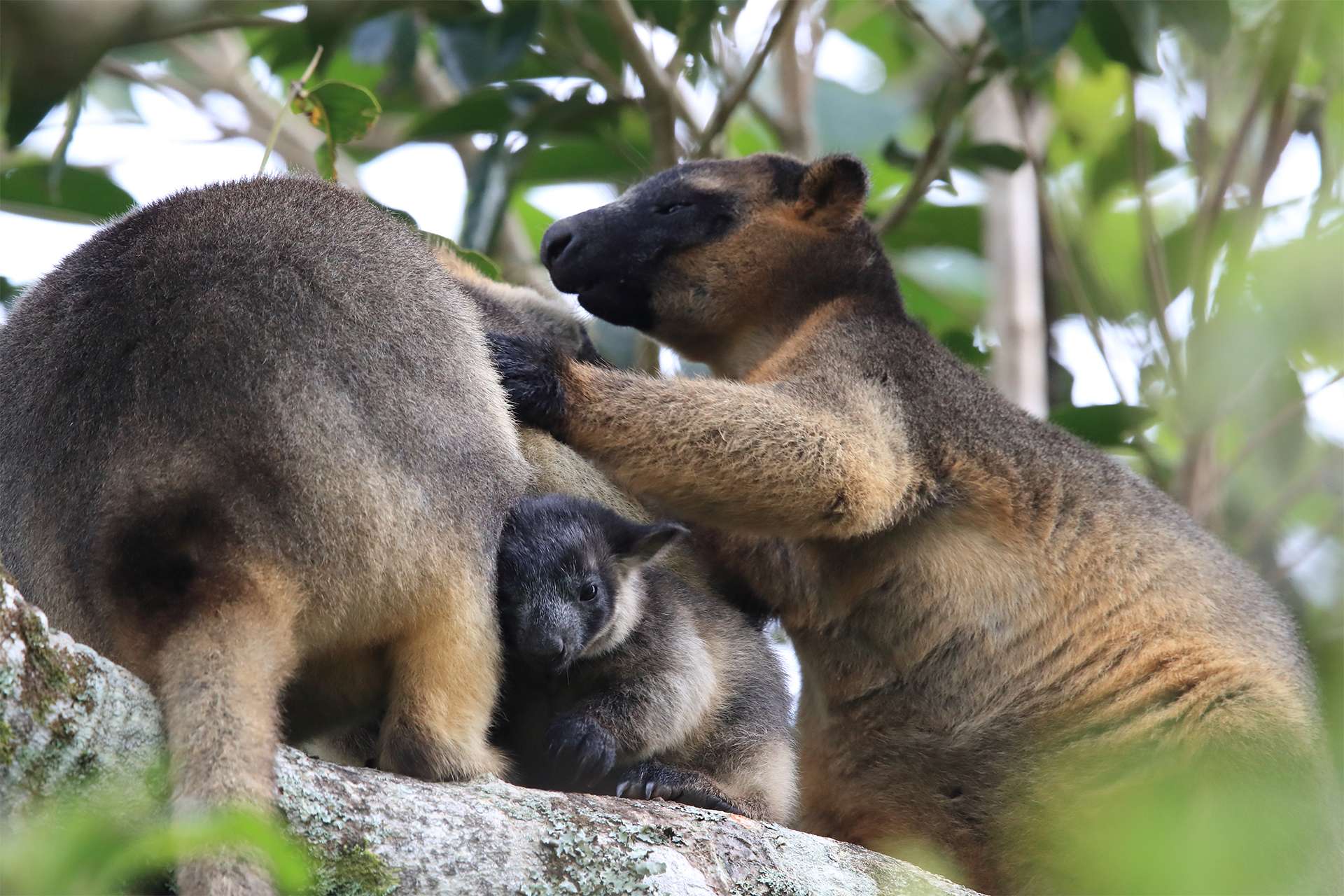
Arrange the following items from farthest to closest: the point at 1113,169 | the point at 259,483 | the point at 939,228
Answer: the point at 1113,169 → the point at 939,228 → the point at 259,483

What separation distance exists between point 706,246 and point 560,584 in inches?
122

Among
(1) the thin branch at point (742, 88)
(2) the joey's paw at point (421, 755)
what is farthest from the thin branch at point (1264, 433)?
(2) the joey's paw at point (421, 755)

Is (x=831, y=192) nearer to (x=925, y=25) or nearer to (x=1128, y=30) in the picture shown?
(x=925, y=25)

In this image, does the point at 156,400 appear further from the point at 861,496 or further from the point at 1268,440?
the point at 1268,440

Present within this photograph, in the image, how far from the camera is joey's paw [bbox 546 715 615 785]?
5398mm

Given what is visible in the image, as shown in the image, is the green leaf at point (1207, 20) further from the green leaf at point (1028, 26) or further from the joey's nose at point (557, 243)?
the joey's nose at point (557, 243)

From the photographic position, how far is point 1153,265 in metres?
10.4

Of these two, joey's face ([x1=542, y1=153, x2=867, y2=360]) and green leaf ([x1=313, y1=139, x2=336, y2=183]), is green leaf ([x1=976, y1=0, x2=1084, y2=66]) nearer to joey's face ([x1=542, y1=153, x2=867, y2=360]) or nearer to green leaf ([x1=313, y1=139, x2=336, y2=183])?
joey's face ([x1=542, y1=153, x2=867, y2=360])

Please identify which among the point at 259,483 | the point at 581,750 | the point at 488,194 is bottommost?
the point at 581,750

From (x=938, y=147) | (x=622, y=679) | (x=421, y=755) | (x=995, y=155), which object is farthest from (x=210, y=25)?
(x=995, y=155)

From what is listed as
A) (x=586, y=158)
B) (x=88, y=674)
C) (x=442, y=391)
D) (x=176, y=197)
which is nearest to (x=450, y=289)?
(x=442, y=391)

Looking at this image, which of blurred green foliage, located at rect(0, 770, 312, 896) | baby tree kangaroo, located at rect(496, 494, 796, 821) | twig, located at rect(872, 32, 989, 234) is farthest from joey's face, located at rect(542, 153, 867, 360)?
blurred green foliage, located at rect(0, 770, 312, 896)

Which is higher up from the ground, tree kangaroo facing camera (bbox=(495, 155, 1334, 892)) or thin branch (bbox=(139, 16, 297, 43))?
thin branch (bbox=(139, 16, 297, 43))

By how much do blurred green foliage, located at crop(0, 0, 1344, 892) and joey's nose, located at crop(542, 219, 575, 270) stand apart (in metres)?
0.32
